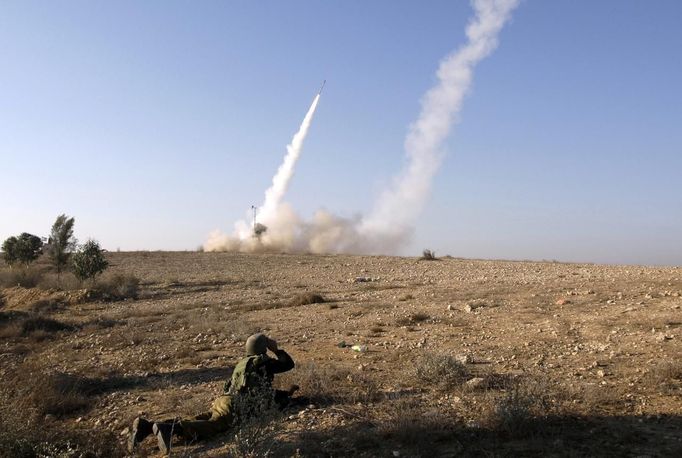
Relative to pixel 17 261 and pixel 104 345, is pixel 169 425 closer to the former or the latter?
pixel 104 345

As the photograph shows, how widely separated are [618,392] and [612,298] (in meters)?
7.51

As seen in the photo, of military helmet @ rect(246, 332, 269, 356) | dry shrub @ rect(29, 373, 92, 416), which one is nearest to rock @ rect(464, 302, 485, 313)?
military helmet @ rect(246, 332, 269, 356)

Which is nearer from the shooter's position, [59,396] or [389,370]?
[59,396]

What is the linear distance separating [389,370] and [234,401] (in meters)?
2.98

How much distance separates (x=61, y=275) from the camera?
2802cm

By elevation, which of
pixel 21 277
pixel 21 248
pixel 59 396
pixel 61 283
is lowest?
pixel 59 396

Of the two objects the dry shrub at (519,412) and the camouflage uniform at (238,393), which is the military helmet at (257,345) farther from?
the dry shrub at (519,412)

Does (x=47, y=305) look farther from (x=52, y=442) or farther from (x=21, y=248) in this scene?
(x=52, y=442)

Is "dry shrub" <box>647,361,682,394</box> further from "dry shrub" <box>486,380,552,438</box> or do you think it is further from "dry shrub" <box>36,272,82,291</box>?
"dry shrub" <box>36,272,82,291</box>


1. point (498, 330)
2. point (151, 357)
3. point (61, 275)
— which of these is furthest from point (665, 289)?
point (61, 275)

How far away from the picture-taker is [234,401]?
5.95m

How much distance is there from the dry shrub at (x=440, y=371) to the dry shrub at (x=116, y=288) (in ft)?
53.6

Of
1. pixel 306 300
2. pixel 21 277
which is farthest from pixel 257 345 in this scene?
pixel 21 277

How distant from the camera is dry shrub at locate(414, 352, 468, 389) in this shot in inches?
286
